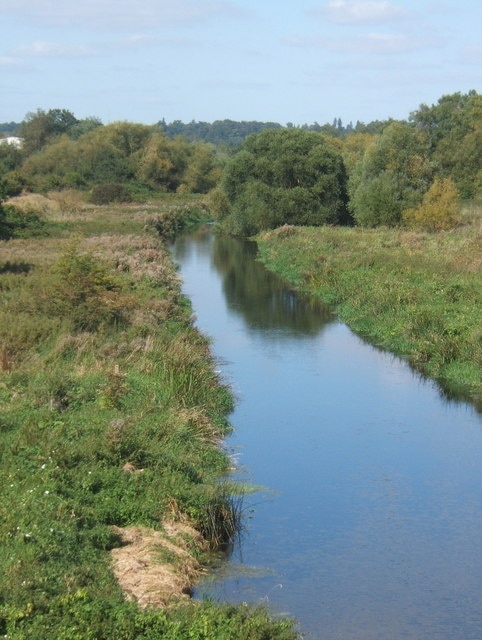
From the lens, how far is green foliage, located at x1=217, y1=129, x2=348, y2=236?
178 ft

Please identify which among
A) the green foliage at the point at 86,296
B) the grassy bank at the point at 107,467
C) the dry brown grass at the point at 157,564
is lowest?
the dry brown grass at the point at 157,564

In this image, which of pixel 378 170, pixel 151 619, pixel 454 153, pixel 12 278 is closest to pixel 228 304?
pixel 12 278

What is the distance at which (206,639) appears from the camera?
27.3 ft

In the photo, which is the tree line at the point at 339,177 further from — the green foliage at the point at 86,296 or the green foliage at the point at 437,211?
the green foliage at the point at 86,296

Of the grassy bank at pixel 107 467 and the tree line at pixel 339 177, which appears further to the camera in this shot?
the tree line at pixel 339 177

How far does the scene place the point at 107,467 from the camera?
12.6 m

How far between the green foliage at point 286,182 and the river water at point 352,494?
28909mm

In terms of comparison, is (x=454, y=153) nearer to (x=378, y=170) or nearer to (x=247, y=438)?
(x=378, y=170)

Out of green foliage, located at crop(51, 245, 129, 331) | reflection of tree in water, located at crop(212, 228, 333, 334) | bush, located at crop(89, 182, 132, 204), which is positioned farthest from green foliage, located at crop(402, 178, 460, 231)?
bush, located at crop(89, 182, 132, 204)

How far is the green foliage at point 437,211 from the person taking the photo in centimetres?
4441

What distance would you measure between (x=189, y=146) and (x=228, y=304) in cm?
7095

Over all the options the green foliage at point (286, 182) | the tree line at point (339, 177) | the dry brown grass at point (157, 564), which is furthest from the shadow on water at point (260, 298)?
the dry brown grass at point (157, 564)

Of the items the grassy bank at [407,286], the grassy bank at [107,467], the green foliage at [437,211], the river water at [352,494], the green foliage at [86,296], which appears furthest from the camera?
the green foliage at [437,211]

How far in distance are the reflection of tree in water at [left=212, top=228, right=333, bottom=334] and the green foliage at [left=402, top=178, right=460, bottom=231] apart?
7.81m
